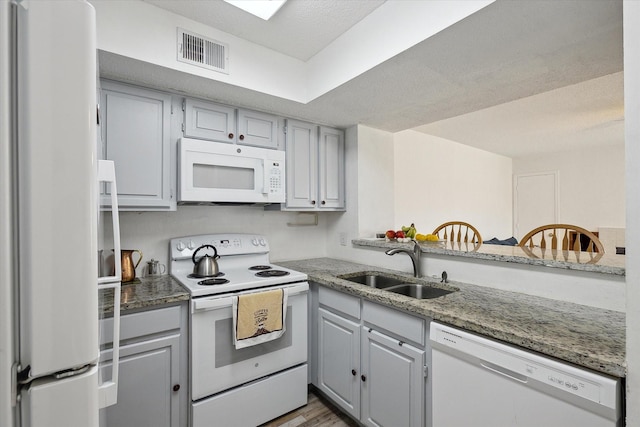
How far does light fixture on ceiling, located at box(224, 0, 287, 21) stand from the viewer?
1650 mm

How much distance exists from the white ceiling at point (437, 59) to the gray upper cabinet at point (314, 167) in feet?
0.52

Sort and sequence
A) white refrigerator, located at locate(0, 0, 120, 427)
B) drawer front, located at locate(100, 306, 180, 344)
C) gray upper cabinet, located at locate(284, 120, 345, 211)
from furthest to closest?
1. gray upper cabinet, located at locate(284, 120, 345, 211)
2. drawer front, located at locate(100, 306, 180, 344)
3. white refrigerator, located at locate(0, 0, 120, 427)

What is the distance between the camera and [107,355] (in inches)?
56.3

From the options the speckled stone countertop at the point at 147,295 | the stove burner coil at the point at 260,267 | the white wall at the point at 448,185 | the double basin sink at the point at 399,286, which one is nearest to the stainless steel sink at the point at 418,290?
the double basin sink at the point at 399,286

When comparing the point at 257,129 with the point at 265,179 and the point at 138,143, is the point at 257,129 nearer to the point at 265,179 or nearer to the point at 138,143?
the point at 265,179

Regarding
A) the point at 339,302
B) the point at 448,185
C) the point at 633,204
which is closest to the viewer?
the point at 633,204

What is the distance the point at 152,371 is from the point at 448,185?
481 cm

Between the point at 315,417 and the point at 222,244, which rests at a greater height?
the point at 222,244

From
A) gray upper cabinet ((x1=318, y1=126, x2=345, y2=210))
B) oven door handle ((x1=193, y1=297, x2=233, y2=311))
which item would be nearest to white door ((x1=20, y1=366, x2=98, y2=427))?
oven door handle ((x1=193, y1=297, x2=233, y2=311))

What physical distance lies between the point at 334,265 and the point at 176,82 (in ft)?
5.81

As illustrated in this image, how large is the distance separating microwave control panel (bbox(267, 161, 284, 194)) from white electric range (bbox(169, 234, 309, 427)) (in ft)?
1.94

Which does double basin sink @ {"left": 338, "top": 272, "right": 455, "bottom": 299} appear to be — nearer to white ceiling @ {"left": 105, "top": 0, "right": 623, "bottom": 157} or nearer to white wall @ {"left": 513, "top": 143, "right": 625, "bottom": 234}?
white ceiling @ {"left": 105, "top": 0, "right": 623, "bottom": 157}

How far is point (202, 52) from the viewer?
1.83m

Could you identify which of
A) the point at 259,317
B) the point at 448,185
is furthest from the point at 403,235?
the point at 448,185
